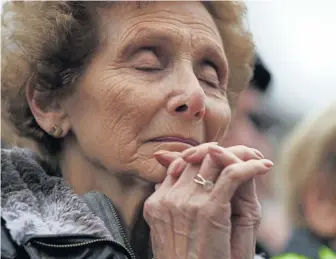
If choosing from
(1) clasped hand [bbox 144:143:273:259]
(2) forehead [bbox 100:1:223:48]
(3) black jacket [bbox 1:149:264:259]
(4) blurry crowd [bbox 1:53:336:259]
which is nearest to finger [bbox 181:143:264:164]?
(1) clasped hand [bbox 144:143:273:259]

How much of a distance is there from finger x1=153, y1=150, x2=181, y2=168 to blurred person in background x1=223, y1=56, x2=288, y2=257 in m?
0.71

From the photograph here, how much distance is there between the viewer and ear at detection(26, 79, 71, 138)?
145cm

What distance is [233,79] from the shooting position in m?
1.72

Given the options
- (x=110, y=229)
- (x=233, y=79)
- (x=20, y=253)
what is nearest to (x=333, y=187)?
(x=233, y=79)

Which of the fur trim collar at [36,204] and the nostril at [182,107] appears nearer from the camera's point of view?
the fur trim collar at [36,204]

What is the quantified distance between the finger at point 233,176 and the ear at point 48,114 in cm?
44

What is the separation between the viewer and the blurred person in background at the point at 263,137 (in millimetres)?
2123

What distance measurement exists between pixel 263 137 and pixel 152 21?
38.3 inches

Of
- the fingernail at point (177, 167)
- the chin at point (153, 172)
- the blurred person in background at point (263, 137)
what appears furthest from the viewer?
the blurred person in background at point (263, 137)

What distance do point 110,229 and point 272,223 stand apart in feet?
4.00

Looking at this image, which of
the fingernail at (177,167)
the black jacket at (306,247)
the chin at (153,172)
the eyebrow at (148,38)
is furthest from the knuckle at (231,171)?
the black jacket at (306,247)

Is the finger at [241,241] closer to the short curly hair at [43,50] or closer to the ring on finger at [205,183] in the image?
the ring on finger at [205,183]

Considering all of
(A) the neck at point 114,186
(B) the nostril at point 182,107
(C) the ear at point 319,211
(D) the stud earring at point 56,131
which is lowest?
(C) the ear at point 319,211

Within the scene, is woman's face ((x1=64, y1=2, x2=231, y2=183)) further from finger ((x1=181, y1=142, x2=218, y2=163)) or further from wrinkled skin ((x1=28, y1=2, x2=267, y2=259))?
finger ((x1=181, y1=142, x2=218, y2=163))
